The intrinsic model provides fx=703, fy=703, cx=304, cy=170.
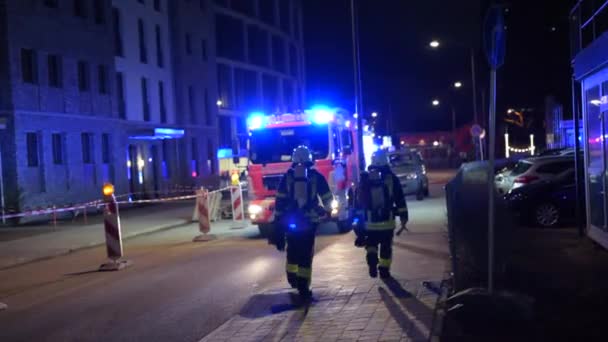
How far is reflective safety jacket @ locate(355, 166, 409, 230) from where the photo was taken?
916cm

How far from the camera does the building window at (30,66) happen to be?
25844 millimetres

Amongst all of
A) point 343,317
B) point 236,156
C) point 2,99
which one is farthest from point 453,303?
point 2,99

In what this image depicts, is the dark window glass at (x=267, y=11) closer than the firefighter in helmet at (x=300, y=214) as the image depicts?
No

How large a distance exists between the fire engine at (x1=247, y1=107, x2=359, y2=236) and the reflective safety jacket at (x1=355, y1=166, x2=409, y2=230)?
6.13 meters

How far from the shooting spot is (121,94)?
3397 cm

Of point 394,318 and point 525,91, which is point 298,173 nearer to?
point 394,318

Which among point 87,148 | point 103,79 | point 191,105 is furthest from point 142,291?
point 191,105

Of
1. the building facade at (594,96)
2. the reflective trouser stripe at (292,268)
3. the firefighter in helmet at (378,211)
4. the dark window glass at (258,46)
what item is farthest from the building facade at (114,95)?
the reflective trouser stripe at (292,268)

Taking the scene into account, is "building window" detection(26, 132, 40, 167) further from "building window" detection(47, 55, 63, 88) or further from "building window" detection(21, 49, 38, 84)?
"building window" detection(47, 55, 63, 88)

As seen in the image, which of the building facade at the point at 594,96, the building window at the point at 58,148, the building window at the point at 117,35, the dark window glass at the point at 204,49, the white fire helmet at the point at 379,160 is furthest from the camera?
the dark window glass at the point at 204,49

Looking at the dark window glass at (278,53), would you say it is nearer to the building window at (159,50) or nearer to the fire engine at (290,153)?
the building window at (159,50)

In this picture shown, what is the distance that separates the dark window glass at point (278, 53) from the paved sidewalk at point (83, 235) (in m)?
35.5

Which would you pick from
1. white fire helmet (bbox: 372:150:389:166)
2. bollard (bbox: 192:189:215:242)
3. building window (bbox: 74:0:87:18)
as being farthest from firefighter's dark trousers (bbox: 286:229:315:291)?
building window (bbox: 74:0:87:18)

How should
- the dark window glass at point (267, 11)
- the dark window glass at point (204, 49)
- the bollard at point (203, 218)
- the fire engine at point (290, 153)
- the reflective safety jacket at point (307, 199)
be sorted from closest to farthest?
the reflective safety jacket at point (307, 199), the fire engine at point (290, 153), the bollard at point (203, 218), the dark window glass at point (204, 49), the dark window glass at point (267, 11)
